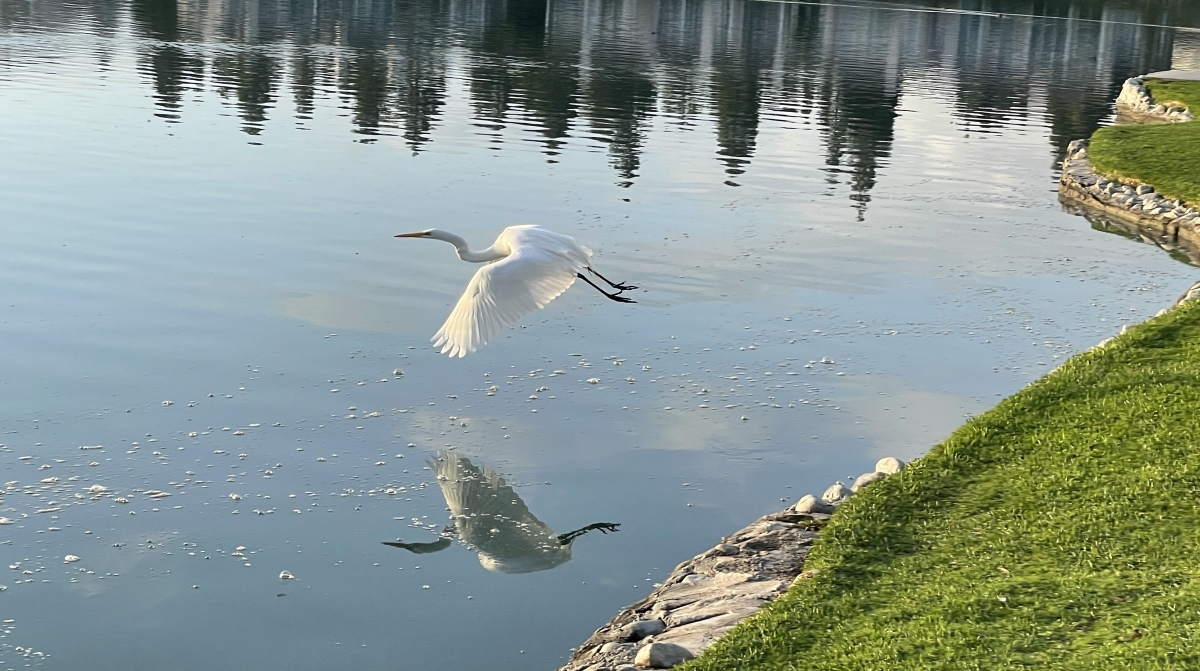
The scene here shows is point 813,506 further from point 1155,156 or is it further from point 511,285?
point 1155,156

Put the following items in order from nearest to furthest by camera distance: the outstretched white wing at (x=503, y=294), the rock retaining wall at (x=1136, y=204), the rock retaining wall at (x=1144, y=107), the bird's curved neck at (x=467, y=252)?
the outstretched white wing at (x=503, y=294)
the bird's curved neck at (x=467, y=252)
the rock retaining wall at (x=1136, y=204)
the rock retaining wall at (x=1144, y=107)

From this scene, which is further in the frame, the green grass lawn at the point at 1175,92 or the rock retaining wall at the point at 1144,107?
the green grass lawn at the point at 1175,92

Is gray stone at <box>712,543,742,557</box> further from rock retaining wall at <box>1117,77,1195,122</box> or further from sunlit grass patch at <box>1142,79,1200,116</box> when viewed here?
sunlit grass patch at <box>1142,79,1200,116</box>

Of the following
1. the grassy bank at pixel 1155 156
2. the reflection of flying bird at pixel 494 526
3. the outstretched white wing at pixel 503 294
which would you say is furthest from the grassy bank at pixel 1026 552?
the grassy bank at pixel 1155 156

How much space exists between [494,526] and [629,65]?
41.9 meters

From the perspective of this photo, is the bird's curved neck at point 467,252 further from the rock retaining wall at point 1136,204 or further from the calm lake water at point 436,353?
the rock retaining wall at point 1136,204

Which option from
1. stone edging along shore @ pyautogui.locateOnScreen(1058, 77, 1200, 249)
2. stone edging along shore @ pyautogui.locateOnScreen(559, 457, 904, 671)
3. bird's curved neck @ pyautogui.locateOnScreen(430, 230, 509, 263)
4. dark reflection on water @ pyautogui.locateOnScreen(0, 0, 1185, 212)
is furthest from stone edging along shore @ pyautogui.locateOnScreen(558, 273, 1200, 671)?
dark reflection on water @ pyautogui.locateOnScreen(0, 0, 1185, 212)

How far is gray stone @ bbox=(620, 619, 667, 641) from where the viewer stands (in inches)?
320

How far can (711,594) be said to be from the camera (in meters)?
8.54

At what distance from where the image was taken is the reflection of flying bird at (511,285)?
11250 millimetres

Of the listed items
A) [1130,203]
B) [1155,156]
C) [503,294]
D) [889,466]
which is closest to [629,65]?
[1155,156]

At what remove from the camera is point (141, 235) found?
1900 cm

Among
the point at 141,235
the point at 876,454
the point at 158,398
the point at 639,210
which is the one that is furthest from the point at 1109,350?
the point at 141,235

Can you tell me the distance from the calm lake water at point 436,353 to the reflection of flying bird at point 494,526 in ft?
0.11
